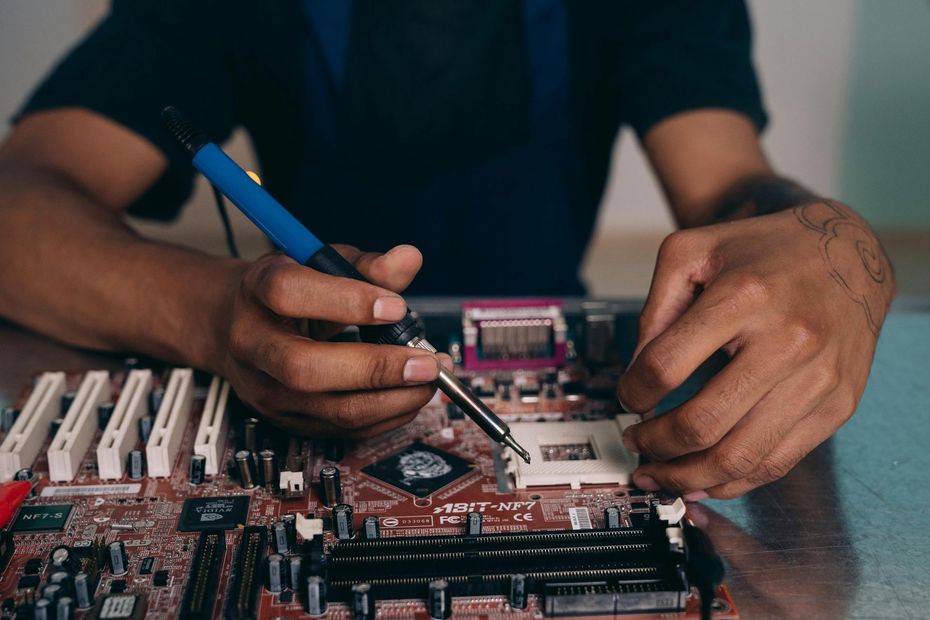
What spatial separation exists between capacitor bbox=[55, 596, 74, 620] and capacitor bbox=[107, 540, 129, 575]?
77 mm

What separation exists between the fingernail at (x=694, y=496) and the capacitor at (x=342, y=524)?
16.9 inches

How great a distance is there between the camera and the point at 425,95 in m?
2.10

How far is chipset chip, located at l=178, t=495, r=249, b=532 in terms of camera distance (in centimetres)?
109

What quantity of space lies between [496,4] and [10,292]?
1.18 meters

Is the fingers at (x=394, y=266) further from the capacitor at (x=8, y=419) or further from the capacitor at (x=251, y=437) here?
the capacitor at (x=8, y=419)

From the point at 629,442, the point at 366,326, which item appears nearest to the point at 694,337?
the point at 629,442

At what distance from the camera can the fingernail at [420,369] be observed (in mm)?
1104

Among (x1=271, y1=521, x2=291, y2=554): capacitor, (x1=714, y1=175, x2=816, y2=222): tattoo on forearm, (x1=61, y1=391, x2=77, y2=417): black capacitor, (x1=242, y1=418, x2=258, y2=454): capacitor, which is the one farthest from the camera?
(x1=714, y1=175, x2=816, y2=222): tattoo on forearm

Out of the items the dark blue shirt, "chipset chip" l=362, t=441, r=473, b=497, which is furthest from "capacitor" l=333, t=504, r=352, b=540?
the dark blue shirt

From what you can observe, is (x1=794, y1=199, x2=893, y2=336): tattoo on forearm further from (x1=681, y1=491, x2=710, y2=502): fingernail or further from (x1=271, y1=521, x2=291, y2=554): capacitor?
(x1=271, y1=521, x2=291, y2=554): capacitor

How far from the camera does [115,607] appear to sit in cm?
94

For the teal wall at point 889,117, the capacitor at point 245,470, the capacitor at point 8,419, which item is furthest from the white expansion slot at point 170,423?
the teal wall at point 889,117

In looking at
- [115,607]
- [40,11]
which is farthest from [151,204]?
[40,11]

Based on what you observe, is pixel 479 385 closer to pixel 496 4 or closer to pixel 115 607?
pixel 115 607
